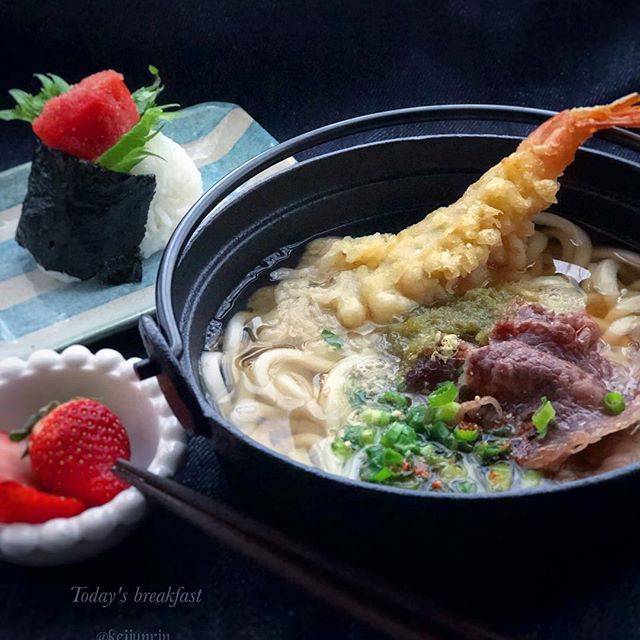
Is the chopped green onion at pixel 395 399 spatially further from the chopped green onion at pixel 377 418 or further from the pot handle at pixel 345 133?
the pot handle at pixel 345 133

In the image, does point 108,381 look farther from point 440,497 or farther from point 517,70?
point 517,70

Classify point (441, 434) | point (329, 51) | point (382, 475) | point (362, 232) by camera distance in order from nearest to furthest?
point (382, 475)
point (441, 434)
point (362, 232)
point (329, 51)

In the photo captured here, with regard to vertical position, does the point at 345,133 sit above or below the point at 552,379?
above

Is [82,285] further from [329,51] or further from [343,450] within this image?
[329,51]

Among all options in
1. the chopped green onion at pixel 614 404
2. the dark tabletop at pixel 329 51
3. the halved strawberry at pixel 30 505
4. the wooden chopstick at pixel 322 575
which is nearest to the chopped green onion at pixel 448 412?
the chopped green onion at pixel 614 404

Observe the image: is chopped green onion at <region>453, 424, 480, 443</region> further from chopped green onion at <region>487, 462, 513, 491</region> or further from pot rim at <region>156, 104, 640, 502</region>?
pot rim at <region>156, 104, 640, 502</region>

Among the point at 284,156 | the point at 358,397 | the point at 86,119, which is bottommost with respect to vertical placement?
the point at 358,397

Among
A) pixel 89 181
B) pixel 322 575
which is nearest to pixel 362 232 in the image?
pixel 89 181
